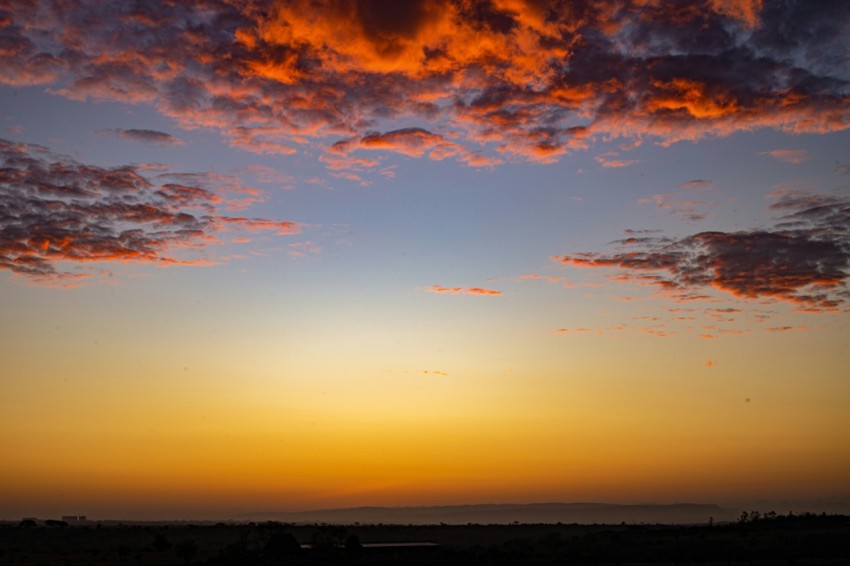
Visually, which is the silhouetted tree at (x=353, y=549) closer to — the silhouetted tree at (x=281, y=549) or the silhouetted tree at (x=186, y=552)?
the silhouetted tree at (x=281, y=549)

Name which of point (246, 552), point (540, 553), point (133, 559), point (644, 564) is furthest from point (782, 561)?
point (133, 559)

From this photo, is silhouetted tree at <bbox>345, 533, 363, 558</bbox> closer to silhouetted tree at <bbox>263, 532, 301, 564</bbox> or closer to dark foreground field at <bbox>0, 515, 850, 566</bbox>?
dark foreground field at <bbox>0, 515, 850, 566</bbox>

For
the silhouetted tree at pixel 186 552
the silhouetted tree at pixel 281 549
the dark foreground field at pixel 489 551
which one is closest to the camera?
the silhouetted tree at pixel 281 549

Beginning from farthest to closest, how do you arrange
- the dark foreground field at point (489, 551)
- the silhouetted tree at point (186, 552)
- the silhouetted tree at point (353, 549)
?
the silhouetted tree at point (186, 552) < the silhouetted tree at point (353, 549) < the dark foreground field at point (489, 551)

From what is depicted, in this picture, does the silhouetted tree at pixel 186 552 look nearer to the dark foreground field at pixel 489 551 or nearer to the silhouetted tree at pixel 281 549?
the dark foreground field at pixel 489 551

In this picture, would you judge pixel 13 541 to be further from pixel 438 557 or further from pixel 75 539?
pixel 438 557

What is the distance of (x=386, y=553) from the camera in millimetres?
63750

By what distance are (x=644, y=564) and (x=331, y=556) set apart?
2080 centimetres

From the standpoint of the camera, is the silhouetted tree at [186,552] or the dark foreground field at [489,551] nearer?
the dark foreground field at [489,551]

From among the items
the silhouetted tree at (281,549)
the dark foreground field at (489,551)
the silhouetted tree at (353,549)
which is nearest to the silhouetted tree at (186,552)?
the dark foreground field at (489,551)

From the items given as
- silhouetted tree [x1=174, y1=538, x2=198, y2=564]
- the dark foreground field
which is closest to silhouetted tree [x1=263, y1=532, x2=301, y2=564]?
the dark foreground field

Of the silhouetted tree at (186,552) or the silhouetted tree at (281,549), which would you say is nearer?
the silhouetted tree at (281,549)

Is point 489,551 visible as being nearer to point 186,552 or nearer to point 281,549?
point 281,549

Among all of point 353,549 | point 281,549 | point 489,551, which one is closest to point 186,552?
point 281,549
